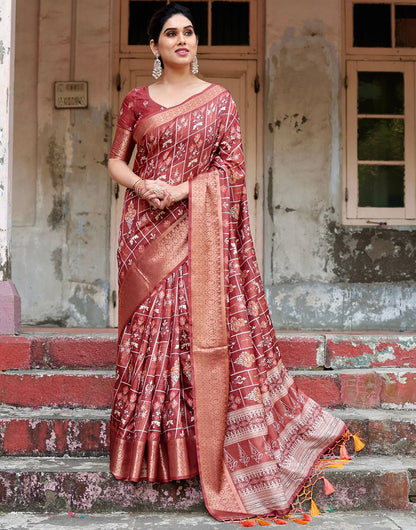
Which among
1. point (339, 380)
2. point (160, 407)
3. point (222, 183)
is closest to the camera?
point (160, 407)

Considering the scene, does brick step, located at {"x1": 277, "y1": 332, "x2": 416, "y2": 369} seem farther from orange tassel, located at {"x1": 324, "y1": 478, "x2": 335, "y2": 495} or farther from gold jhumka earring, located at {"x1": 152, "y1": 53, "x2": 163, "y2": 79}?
gold jhumka earring, located at {"x1": 152, "y1": 53, "x2": 163, "y2": 79}

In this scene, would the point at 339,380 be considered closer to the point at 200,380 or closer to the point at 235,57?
the point at 200,380

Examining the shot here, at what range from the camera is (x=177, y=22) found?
2912mm

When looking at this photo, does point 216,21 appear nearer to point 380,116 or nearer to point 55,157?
point 380,116

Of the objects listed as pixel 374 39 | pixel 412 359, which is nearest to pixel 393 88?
pixel 374 39

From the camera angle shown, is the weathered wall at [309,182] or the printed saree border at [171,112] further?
the weathered wall at [309,182]

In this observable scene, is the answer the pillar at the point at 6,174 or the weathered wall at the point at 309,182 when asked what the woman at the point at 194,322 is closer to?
the pillar at the point at 6,174

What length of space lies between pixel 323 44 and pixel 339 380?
3.24m

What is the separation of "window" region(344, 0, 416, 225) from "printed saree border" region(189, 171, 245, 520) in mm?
3033

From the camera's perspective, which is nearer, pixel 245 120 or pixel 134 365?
pixel 134 365

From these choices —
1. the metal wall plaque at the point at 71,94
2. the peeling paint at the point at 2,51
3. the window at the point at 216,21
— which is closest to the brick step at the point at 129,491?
the peeling paint at the point at 2,51

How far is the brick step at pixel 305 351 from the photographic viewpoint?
3564 millimetres

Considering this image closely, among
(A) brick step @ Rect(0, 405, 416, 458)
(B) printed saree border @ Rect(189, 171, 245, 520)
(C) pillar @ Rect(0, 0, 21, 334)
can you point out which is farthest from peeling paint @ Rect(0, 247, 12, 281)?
(B) printed saree border @ Rect(189, 171, 245, 520)

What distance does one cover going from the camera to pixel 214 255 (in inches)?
112
